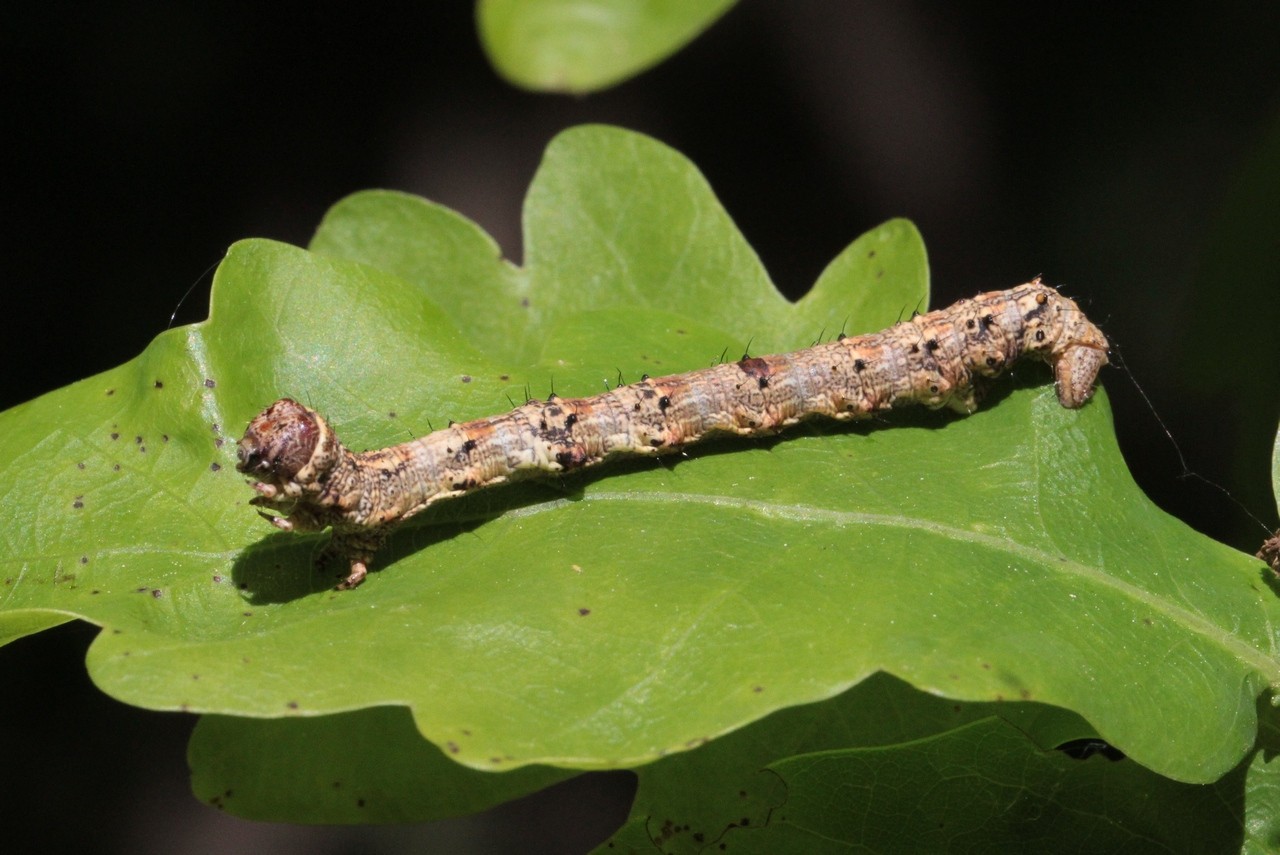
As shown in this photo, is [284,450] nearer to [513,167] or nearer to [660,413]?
[660,413]

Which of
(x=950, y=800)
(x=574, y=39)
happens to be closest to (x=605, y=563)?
(x=950, y=800)

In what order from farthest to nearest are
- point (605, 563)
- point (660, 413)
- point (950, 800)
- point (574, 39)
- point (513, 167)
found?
point (513, 167), point (574, 39), point (660, 413), point (605, 563), point (950, 800)

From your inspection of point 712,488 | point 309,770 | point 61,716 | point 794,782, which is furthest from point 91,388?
point 61,716

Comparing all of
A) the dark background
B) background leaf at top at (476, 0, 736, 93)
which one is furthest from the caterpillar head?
the dark background

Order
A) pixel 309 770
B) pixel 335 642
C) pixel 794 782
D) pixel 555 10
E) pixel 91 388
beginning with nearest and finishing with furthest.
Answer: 1. pixel 794 782
2. pixel 335 642
3. pixel 309 770
4. pixel 91 388
5. pixel 555 10

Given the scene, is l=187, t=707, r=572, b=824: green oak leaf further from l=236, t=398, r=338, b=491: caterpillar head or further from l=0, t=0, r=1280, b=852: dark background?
l=0, t=0, r=1280, b=852: dark background

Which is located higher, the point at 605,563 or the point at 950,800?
the point at 605,563

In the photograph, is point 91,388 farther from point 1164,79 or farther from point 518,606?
point 1164,79
